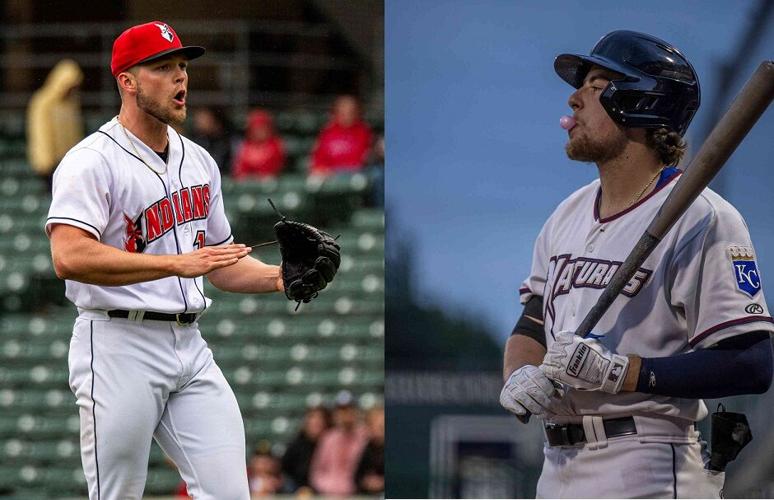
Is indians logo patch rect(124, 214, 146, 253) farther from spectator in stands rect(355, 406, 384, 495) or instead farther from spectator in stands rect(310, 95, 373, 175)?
spectator in stands rect(310, 95, 373, 175)

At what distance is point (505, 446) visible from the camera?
11.8 feet

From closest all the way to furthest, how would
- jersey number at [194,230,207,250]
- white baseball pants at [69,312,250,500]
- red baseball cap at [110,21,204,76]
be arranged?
white baseball pants at [69,312,250,500], red baseball cap at [110,21,204,76], jersey number at [194,230,207,250]

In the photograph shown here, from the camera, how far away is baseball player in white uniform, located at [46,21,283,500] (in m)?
2.63

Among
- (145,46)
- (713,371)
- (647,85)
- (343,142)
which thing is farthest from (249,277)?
(343,142)

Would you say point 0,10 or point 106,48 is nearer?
point 106,48

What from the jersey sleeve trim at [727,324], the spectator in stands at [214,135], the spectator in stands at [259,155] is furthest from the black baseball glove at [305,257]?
the spectator in stands at [259,155]

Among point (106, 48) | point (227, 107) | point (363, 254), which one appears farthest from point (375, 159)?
point (106, 48)

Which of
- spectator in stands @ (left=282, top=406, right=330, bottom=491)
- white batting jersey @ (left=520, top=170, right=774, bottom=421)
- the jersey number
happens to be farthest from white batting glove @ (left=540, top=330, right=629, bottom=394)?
spectator in stands @ (left=282, top=406, right=330, bottom=491)

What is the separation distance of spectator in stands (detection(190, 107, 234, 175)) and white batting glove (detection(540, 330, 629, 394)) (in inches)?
224

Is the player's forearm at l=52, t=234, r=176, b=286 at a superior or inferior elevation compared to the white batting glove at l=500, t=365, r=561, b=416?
superior

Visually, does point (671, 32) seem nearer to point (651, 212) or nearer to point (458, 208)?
point (458, 208)

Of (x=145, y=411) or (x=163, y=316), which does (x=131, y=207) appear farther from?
(x=145, y=411)

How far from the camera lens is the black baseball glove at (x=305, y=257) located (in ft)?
9.02

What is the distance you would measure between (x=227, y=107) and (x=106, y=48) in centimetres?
140
